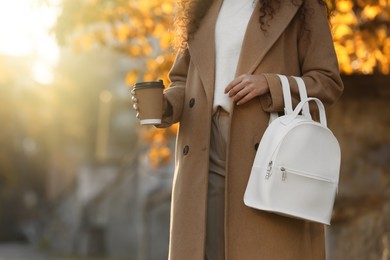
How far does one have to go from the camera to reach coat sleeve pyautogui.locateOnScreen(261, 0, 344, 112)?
353 centimetres

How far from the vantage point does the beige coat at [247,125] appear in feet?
11.5

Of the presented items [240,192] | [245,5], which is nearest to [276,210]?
[240,192]

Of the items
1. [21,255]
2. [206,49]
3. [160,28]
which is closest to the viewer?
[206,49]

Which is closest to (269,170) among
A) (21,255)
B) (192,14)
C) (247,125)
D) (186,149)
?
(247,125)

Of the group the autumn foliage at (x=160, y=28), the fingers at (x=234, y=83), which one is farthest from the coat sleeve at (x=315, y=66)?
the autumn foliage at (x=160, y=28)

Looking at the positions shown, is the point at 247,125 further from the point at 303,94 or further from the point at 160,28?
the point at 160,28

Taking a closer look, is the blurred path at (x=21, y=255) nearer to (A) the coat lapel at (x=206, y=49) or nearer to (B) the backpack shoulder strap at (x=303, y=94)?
(A) the coat lapel at (x=206, y=49)

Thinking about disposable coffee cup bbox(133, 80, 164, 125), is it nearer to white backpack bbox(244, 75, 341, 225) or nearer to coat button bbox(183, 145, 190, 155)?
coat button bbox(183, 145, 190, 155)

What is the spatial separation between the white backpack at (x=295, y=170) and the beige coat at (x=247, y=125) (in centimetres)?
14

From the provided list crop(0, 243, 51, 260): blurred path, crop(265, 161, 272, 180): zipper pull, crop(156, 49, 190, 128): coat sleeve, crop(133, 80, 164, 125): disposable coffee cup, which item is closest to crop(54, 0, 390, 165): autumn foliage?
crop(156, 49, 190, 128): coat sleeve

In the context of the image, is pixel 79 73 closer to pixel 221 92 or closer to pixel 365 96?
pixel 365 96

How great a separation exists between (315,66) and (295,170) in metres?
0.50

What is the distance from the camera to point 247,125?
358 cm

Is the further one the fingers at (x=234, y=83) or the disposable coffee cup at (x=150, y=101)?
the disposable coffee cup at (x=150, y=101)
